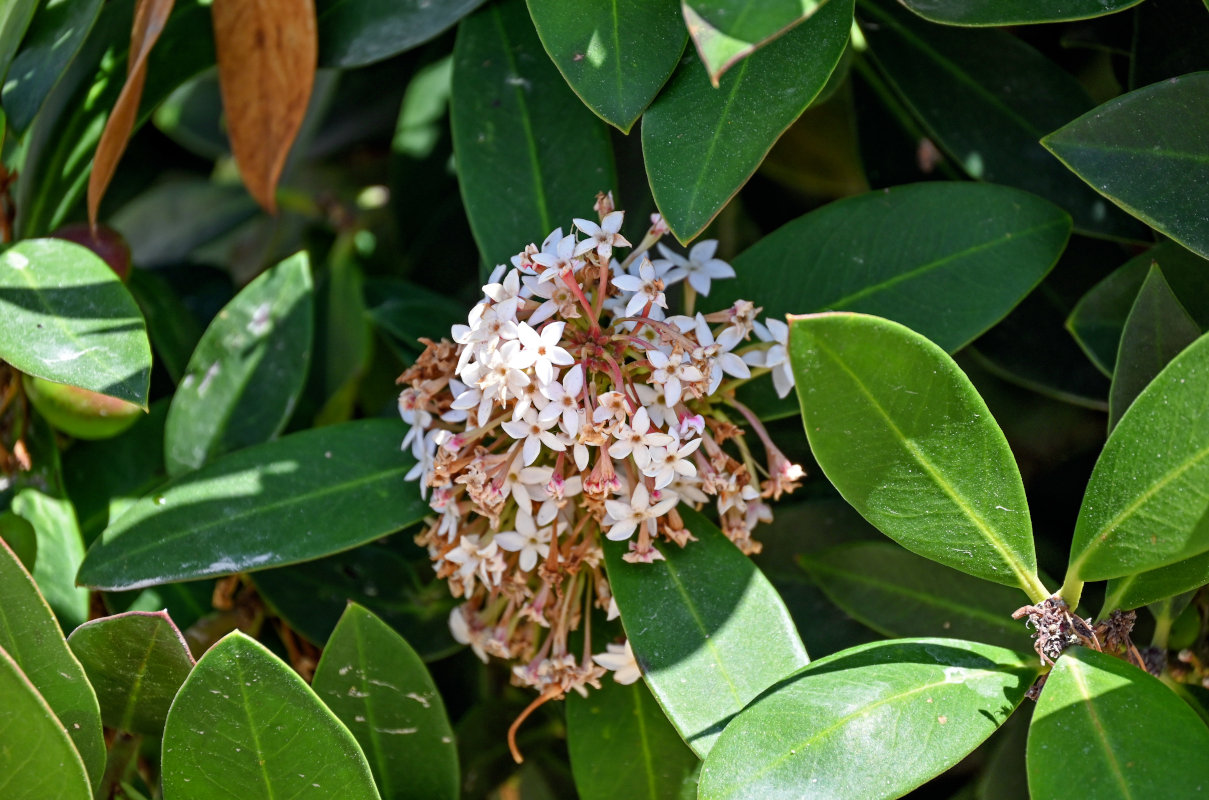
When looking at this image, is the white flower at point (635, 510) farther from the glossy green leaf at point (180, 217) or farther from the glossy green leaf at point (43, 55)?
the glossy green leaf at point (180, 217)

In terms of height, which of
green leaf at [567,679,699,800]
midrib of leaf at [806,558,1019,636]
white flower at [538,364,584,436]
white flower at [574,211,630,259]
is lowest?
green leaf at [567,679,699,800]

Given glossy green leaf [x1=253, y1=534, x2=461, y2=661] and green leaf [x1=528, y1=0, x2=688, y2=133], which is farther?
glossy green leaf [x1=253, y1=534, x2=461, y2=661]

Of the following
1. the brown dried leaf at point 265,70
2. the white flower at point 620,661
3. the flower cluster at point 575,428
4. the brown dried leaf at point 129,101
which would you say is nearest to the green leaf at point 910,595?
the flower cluster at point 575,428

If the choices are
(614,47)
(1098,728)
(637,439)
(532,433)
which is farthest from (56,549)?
(1098,728)

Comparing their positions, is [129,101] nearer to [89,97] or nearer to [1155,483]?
[89,97]

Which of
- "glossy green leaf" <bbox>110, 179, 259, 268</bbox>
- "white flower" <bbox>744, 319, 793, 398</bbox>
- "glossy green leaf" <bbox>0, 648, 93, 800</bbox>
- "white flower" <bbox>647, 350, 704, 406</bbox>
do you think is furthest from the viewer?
"glossy green leaf" <bbox>110, 179, 259, 268</bbox>

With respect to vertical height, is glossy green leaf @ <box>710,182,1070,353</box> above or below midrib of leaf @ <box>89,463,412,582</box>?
above

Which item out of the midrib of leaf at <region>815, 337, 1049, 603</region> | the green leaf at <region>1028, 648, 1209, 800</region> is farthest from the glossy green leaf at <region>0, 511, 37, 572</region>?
the green leaf at <region>1028, 648, 1209, 800</region>

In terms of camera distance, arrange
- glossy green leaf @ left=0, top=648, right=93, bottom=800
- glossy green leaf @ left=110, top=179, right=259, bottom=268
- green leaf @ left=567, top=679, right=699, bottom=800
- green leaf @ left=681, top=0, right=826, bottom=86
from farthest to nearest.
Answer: glossy green leaf @ left=110, top=179, right=259, bottom=268
green leaf @ left=567, top=679, right=699, bottom=800
glossy green leaf @ left=0, top=648, right=93, bottom=800
green leaf @ left=681, top=0, right=826, bottom=86

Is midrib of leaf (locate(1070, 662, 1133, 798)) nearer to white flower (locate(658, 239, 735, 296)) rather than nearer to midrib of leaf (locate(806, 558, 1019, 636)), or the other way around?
midrib of leaf (locate(806, 558, 1019, 636))
